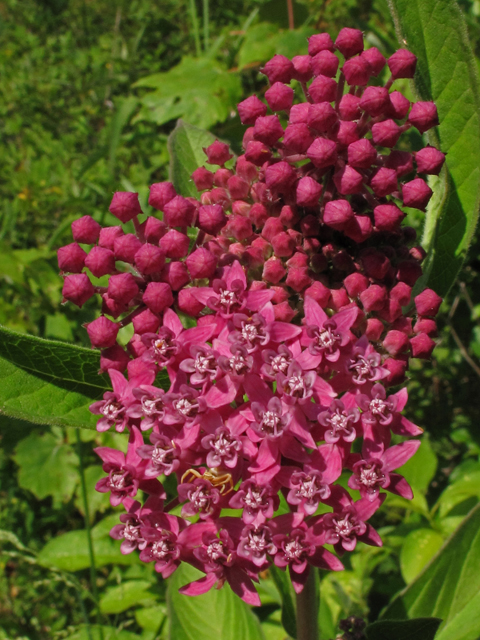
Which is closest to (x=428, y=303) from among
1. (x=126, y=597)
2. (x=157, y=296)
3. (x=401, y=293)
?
(x=401, y=293)

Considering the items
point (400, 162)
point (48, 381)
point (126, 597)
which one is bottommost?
point (126, 597)

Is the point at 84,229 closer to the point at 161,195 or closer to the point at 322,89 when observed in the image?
the point at 161,195

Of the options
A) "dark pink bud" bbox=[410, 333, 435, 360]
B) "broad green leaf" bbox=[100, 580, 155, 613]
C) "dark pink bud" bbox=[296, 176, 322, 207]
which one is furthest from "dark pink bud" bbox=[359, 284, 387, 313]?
"broad green leaf" bbox=[100, 580, 155, 613]

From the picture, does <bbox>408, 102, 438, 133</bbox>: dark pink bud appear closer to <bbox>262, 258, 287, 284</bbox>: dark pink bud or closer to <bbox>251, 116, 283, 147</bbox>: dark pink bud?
<bbox>251, 116, 283, 147</bbox>: dark pink bud

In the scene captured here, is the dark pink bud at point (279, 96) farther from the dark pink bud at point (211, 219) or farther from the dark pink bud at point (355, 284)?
the dark pink bud at point (355, 284)

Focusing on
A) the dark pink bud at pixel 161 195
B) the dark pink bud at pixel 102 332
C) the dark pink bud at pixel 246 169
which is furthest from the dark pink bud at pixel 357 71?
the dark pink bud at pixel 102 332

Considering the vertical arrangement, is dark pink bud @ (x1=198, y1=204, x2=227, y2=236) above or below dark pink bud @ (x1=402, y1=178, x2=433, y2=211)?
below
